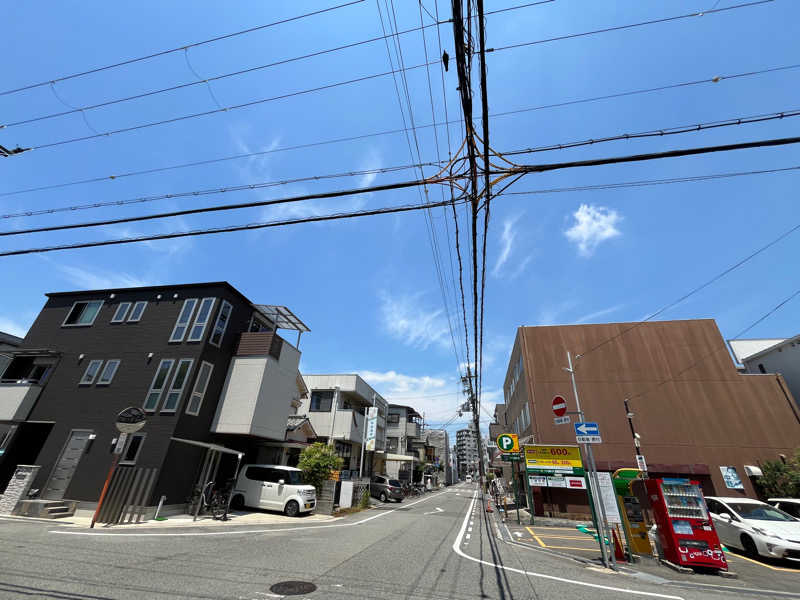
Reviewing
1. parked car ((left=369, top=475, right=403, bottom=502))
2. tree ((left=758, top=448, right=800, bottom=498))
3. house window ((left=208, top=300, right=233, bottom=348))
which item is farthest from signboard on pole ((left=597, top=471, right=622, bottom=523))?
parked car ((left=369, top=475, right=403, bottom=502))

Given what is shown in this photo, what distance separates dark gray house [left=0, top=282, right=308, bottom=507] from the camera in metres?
13.5

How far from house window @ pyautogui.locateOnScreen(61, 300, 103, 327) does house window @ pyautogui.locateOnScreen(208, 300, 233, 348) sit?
7137mm

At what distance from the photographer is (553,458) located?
16984 mm

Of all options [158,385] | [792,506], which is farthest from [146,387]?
Result: [792,506]

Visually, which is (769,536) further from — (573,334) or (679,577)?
(573,334)

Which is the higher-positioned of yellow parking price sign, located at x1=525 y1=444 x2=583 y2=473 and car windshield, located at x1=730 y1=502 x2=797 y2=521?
yellow parking price sign, located at x1=525 y1=444 x2=583 y2=473

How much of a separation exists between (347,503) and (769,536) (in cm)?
1718

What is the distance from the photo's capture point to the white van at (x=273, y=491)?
14695 millimetres

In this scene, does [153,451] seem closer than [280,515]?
Yes

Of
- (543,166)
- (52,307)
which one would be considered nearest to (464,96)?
(543,166)

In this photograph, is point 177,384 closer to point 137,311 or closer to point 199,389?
point 199,389

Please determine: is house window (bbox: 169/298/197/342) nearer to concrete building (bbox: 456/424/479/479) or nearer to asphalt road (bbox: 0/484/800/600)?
asphalt road (bbox: 0/484/800/600)

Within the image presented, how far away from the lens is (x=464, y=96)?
15.6ft

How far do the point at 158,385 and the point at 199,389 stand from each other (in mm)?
1704
